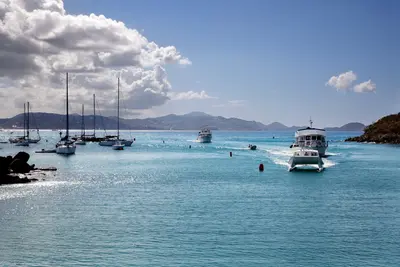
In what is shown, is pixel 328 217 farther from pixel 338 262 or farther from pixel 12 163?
pixel 12 163

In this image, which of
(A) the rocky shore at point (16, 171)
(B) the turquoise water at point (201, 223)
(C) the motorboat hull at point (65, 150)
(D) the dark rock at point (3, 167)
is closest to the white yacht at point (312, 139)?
(B) the turquoise water at point (201, 223)

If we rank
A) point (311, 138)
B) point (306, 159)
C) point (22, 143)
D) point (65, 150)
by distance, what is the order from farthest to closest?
point (22, 143) < point (65, 150) < point (311, 138) < point (306, 159)

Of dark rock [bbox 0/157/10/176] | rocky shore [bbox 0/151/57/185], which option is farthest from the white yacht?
dark rock [bbox 0/157/10/176]

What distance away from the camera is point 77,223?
33.1 metres

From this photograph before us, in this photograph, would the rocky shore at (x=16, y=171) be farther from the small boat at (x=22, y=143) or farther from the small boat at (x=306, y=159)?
the small boat at (x=22, y=143)

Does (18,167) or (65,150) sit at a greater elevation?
(65,150)

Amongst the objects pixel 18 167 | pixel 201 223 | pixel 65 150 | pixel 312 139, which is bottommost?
pixel 201 223

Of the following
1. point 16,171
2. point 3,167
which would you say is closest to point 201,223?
point 3,167

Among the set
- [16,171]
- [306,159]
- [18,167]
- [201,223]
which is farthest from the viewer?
[306,159]

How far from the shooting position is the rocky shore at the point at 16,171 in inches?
2166

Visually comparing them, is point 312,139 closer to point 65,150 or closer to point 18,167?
point 65,150

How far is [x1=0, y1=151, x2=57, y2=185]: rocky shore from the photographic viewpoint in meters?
55.0

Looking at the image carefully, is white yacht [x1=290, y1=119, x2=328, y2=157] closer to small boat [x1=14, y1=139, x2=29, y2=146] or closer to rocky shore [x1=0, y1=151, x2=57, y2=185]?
rocky shore [x1=0, y1=151, x2=57, y2=185]

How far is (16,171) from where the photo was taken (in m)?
63.8
